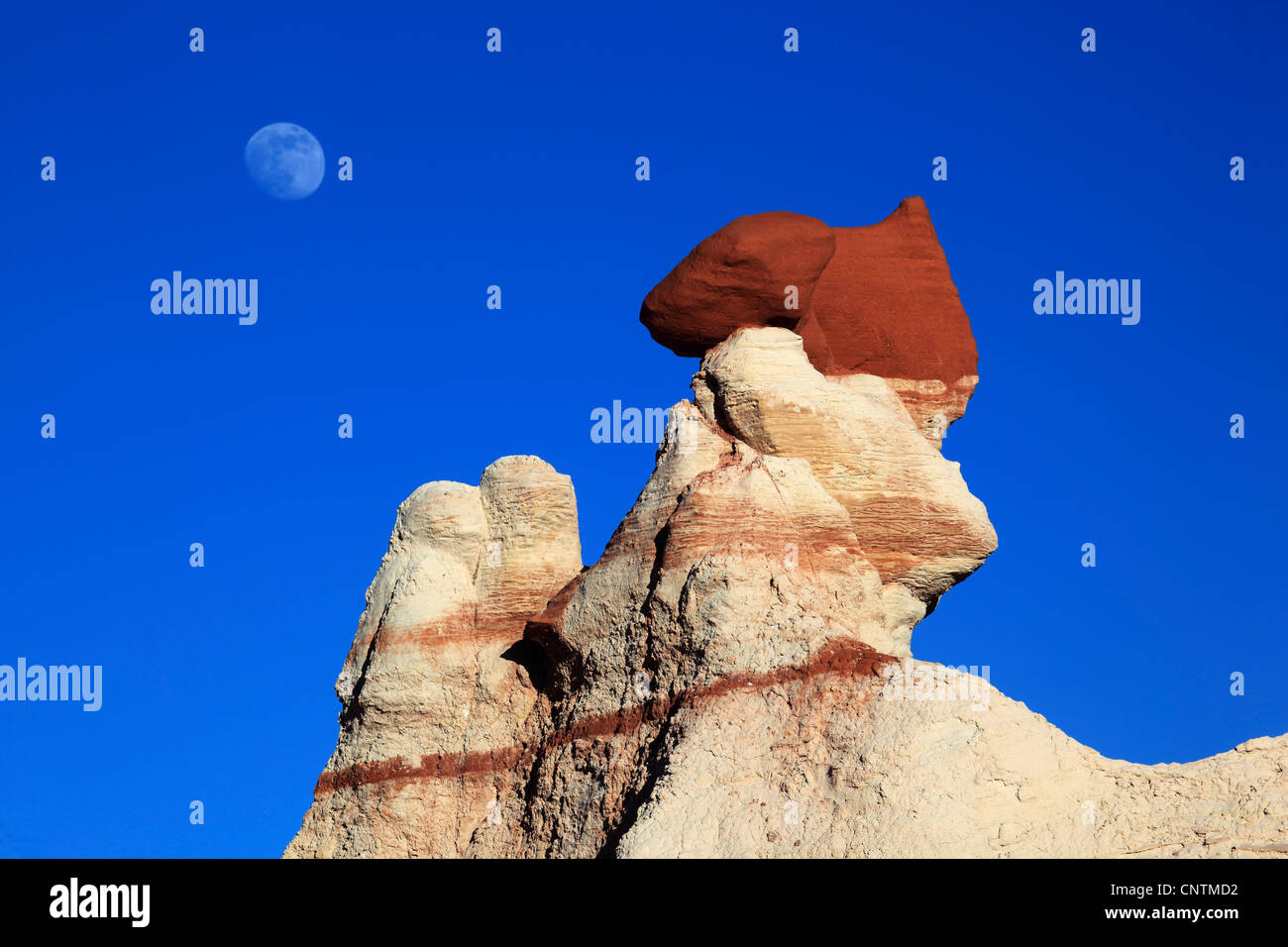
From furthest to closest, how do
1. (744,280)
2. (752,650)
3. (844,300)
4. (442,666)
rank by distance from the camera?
1. (844,300)
2. (744,280)
3. (442,666)
4. (752,650)

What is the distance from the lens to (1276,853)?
18.4 m

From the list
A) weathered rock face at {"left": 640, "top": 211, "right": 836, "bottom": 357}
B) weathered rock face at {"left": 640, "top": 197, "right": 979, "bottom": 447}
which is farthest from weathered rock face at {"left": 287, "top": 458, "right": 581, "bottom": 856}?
weathered rock face at {"left": 640, "top": 197, "right": 979, "bottom": 447}

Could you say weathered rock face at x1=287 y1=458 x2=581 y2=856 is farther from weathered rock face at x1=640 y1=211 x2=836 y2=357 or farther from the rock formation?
weathered rock face at x1=640 y1=211 x2=836 y2=357

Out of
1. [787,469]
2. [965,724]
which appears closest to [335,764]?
[787,469]

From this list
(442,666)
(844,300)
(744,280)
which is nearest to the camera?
(442,666)

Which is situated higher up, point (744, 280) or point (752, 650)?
point (744, 280)

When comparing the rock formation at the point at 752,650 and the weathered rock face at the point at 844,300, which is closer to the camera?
the rock formation at the point at 752,650

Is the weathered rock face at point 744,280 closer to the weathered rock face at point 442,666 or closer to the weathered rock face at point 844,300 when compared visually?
the weathered rock face at point 844,300

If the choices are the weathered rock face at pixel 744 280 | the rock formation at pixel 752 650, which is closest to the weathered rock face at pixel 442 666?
the rock formation at pixel 752 650

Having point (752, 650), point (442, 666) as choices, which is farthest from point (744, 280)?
point (442, 666)

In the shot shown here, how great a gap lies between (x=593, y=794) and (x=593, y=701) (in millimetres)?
1431

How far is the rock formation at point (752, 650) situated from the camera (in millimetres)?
19406

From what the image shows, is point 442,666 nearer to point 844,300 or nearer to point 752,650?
point 752,650

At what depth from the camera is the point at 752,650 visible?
70.0 ft
